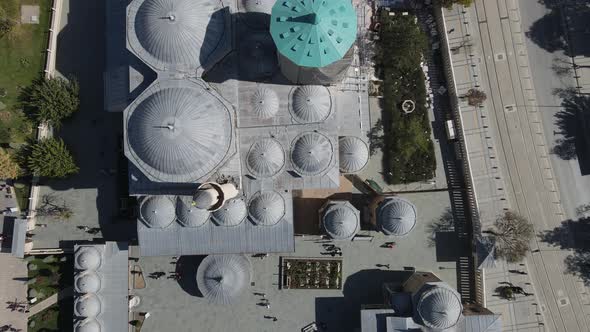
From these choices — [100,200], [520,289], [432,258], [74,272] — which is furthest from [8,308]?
[520,289]

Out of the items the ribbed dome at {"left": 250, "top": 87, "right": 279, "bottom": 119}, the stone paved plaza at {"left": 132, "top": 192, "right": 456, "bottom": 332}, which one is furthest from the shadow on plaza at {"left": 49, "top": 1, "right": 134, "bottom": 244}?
the ribbed dome at {"left": 250, "top": 87, "right": 279, "bottom": 119}

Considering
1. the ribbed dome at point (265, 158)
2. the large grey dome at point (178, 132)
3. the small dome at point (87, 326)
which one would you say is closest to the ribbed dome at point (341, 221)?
the ribbed dome at point (265, 158)

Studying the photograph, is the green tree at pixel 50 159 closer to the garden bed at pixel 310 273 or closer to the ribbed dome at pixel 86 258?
the ribbed dome at pixel 86 258

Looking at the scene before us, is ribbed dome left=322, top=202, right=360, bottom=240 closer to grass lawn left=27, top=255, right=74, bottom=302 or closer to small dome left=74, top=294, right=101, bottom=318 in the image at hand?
small dome left=74, top=294, right=101, bottom=318

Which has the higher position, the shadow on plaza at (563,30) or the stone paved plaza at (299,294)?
the shadow on plaza at (563,30)

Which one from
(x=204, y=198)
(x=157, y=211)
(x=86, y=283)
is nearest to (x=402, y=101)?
(x=204, y=198)

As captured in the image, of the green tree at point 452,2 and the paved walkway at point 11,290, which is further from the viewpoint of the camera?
the paved walkway at point 11,290
